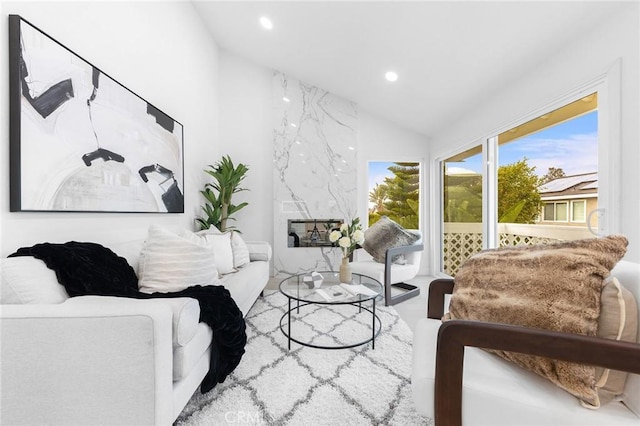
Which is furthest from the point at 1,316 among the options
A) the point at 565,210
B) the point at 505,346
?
the point at 565,210

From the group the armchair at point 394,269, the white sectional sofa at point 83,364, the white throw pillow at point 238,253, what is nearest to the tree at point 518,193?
the armchair at point 394,269

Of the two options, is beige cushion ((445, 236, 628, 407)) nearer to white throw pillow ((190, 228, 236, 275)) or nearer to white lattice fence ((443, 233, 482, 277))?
white throw pillow ((190, 228, 236, 275))

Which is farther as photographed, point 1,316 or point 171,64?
point 171,64

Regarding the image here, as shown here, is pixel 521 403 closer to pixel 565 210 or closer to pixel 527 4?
pixel 565 210

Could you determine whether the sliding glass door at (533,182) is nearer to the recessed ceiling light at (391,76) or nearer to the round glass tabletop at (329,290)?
the recessed ceiling light at (391,76)

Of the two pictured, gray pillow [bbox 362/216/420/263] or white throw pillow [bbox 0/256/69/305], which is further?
gray pillow [bbox 362/216/420/263]

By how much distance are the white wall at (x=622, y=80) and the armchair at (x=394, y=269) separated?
162cm

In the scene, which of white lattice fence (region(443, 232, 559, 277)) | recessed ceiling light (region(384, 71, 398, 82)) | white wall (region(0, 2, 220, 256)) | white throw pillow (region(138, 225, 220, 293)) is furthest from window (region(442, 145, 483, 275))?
white wall (region(0, 2, 220, 256))

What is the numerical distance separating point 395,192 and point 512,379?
367 centimetres

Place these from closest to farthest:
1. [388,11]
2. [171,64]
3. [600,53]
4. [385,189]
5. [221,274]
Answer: [600,53] < [388,11] < [221,274] < [171,64] < [385,189]

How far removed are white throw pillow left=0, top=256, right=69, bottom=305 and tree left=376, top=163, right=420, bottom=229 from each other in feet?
12.7

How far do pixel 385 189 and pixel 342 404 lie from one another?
11.4 ft

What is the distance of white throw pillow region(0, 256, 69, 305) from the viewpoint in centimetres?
110

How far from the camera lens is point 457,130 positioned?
346 cm
